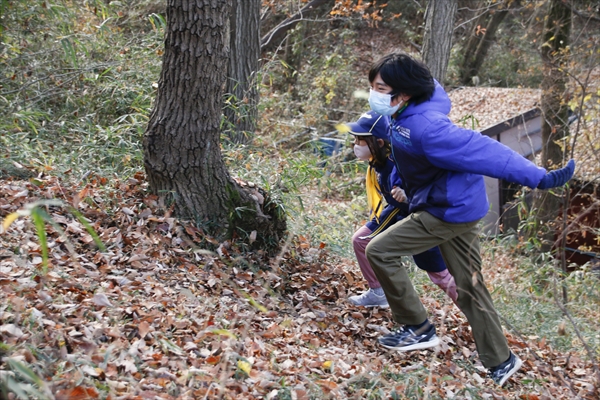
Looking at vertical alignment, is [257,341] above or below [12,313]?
below

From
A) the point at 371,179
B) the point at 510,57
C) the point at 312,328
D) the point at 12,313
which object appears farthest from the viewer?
the point at 510,57

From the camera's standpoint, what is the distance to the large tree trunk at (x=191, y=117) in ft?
14.6

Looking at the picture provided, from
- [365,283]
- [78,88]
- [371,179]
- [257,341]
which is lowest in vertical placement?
[365,283]

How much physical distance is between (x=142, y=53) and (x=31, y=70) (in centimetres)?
127

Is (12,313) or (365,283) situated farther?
(365,283)

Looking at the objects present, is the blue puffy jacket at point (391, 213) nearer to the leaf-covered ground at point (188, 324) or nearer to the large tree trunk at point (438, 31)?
the leaf-covered ground at point (188, 324)

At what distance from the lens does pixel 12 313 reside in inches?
111

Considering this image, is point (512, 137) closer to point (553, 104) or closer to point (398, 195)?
point (553, 104)

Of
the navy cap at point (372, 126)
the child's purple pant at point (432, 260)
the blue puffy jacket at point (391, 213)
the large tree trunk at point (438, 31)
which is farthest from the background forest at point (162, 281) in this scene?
the large tree trunk at point (438, 31)

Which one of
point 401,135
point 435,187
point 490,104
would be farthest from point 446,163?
point 490,104

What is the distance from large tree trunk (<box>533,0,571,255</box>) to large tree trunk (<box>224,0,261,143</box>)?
5.39 m

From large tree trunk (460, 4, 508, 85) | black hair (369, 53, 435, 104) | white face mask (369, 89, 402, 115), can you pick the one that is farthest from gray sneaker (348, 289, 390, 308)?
large tree trunk (460, 4, 508, 85)

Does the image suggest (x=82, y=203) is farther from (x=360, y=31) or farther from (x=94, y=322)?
(x=360, y=31)

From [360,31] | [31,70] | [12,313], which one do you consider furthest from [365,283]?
[360,31]
